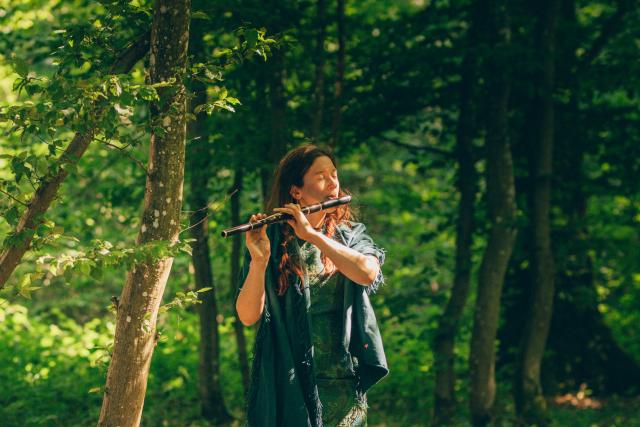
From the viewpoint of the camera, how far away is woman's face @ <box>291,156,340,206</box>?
115 inches

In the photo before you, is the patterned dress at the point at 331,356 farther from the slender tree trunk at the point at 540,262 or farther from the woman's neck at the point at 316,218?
the slender tree trunk at the point at 540,262

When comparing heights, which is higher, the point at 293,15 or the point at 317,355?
the point at 293,15

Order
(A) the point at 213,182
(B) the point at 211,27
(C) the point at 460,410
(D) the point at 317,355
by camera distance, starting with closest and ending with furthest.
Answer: (D) the point at 317,355, (B) the point at 211,27, (A) the point at 213,182, (C) the point at 460,410

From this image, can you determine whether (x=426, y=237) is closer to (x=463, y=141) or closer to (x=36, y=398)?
(x=463, y=141)

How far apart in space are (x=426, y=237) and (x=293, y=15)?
2.31 m

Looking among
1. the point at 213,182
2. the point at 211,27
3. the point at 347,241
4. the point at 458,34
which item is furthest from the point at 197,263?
the point at 347,241

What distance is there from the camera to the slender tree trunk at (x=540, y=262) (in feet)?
20.1

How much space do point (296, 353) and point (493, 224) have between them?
3.38 meters

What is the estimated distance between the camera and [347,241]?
2.90m

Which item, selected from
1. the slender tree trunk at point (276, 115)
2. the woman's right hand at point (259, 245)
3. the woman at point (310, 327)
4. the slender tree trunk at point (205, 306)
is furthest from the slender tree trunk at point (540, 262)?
the woman's right hand at point (259, 245)

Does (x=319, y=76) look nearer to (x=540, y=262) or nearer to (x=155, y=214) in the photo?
(x=540, y=262)

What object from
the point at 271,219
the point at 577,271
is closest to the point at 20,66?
the point at 271,219

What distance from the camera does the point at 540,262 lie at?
20.3 ft

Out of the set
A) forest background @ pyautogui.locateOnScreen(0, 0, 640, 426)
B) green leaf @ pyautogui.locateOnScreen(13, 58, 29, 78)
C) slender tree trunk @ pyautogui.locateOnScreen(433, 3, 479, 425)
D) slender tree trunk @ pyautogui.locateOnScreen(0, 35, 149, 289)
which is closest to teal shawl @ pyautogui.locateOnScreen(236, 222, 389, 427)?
slender tree trunk @ pyautogui.locateOnScreen(0, 35, 149, 289)
